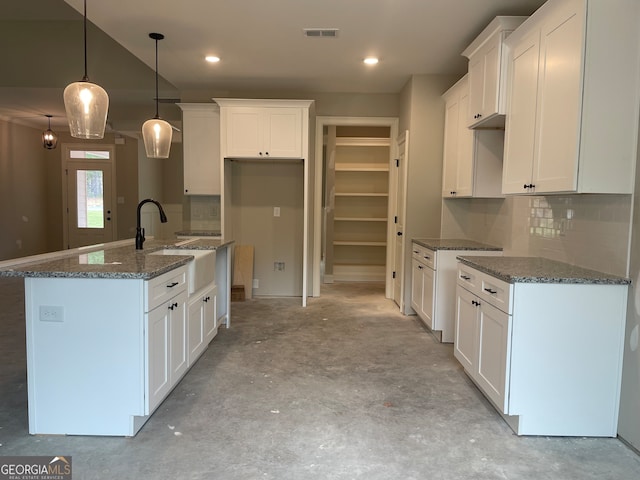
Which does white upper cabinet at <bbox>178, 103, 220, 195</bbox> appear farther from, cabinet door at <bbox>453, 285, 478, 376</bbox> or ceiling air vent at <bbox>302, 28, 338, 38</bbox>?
cabinet door at <bbox>453, 285, 478, 376</bbox>

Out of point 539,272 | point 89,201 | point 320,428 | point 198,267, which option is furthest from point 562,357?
point 89,201

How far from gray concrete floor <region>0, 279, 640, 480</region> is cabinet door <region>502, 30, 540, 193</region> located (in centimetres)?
151

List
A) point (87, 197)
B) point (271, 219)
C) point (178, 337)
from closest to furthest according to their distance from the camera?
1. point (178, 337)
2. point (271, 219)
3. point (87, 197)

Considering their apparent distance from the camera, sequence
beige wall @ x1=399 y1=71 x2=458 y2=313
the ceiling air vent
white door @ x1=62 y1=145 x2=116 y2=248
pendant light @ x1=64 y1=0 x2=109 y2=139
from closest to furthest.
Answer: pendant light @ x1=64 y1=0 x2=109 y2=139, the ceiling air vent, beige wall @ x1=399 y1=71 x2=458 y2=313, white door @ x1=62 y1=145 x2=116 y2=248

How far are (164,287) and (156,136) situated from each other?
71.8 inches

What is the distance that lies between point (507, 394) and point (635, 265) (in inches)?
37.2

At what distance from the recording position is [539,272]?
248cm

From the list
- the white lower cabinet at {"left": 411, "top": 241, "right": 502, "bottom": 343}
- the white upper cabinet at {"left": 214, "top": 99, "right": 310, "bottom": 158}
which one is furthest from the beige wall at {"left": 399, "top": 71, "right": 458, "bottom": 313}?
the white upper cabinet at {"left": 214, "top": 99, "right": 310, "bottom": 158}

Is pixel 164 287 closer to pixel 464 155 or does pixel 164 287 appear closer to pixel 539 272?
pixel 539 272

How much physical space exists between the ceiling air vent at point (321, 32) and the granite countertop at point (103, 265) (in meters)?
2.20

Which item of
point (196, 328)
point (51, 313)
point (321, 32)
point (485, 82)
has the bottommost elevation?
point (196, 328)

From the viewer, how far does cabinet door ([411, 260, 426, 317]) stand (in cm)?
446

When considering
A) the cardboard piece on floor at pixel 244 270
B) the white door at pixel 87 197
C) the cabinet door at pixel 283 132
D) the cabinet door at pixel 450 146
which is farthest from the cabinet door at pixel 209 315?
the white door at pixel 87 197

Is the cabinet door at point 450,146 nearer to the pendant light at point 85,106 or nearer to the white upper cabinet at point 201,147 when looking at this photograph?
the white upper cabinet at point 201,147
